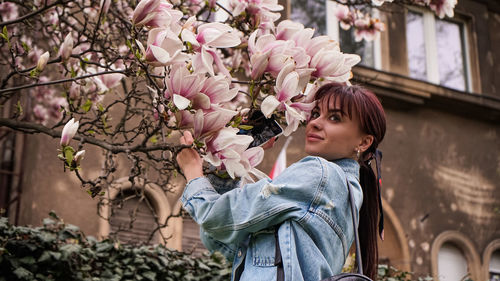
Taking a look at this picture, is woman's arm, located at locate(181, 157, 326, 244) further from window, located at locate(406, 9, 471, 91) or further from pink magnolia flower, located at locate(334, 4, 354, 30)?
window, located at locate(406, 9, 471, 91)

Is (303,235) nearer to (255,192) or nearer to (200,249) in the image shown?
(255,192)

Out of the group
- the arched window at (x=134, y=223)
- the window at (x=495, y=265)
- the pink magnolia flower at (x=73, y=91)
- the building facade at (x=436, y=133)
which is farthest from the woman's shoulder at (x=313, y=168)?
the window at (x=495, y=265)

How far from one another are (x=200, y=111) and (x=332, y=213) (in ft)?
1.65

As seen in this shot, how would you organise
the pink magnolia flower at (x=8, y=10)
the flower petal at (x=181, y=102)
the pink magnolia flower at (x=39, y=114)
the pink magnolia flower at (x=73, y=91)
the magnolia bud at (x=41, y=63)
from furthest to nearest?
the pink magnolia flower at (x=39, y=114), the pink magnolia flower at (x=8, y=10), the pink magnolia flower at (x=73, y=91), the magnolia bud at (x=41, y=63), the flower petal at (x=181, y=102)

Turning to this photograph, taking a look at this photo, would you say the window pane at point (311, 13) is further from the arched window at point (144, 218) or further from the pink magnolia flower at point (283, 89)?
the pink magnolia flower at point (283, 89)

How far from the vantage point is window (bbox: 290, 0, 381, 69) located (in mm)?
8836

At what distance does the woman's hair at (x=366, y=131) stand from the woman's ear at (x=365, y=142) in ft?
0.05

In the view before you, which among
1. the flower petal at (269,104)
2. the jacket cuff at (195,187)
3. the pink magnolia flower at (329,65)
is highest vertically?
the pink magnolia flower at (329,65)

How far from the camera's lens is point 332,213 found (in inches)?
77.1

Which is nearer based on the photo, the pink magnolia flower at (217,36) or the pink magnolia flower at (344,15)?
the pink magnolia flower at (217,36)

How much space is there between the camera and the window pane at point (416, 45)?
9.55 metres

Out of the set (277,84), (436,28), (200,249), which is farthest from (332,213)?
(436,28)

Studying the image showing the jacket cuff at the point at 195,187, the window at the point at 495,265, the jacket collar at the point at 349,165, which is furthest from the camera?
the window at the point at 495,265

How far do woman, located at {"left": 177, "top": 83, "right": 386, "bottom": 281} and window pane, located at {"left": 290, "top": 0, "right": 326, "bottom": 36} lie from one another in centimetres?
671
